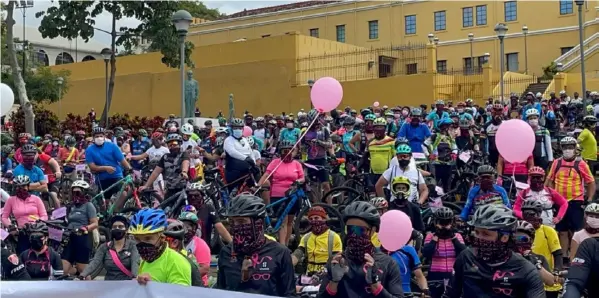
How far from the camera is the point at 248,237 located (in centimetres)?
566

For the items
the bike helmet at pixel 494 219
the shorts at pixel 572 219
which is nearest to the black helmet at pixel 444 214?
the bike helmet at pixel 494 219

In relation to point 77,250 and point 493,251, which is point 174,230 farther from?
point 77,250

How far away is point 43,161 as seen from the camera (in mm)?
14617

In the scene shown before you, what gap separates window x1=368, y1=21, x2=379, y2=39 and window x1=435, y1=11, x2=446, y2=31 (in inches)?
149

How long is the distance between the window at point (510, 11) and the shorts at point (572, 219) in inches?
1499

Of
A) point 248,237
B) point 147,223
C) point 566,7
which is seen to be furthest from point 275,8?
point 248,237

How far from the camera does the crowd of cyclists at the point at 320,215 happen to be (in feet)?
17.9

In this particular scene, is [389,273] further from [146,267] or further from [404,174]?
[404,174]

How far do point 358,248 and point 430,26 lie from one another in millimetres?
45081

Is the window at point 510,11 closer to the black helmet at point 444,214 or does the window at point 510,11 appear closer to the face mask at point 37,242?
the black helmet at point 444,214

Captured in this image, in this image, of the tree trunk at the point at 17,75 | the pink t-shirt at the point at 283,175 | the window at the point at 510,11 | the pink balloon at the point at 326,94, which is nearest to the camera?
the pink t-shirt at the point at 283,175

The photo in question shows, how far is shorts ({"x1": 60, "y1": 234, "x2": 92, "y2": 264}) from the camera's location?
988 cm

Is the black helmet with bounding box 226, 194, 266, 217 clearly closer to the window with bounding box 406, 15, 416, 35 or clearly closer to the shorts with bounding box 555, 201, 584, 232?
the shorts with bounding box 555, 201, 584, 232

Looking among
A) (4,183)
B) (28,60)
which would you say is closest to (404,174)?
(4,183)
